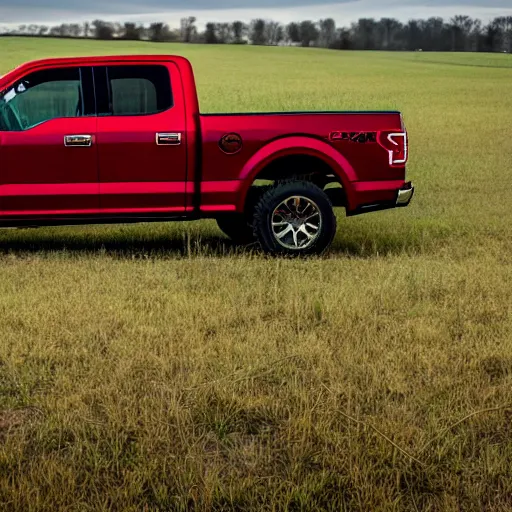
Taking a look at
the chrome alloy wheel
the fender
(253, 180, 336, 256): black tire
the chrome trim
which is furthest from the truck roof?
the chrome trim

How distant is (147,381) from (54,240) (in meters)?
5.87

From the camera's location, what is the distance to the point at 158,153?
879cm

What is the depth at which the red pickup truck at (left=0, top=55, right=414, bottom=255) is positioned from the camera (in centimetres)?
876

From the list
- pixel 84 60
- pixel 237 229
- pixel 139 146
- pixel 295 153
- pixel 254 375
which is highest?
pixel 84 60

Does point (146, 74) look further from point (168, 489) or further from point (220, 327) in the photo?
point (168, 489)

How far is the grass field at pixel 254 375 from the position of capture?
13.1 ft

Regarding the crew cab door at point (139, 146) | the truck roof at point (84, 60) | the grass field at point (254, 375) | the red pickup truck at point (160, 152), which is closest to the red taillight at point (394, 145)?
the red pickup truck at point (160, 152)

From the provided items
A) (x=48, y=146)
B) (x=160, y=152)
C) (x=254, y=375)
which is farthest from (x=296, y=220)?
(x=254, y=375)

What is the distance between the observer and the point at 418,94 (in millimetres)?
44938

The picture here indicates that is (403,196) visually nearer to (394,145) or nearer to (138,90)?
(394,145)

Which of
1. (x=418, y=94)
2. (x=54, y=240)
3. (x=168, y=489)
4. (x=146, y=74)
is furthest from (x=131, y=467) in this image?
(x=418, y=94)

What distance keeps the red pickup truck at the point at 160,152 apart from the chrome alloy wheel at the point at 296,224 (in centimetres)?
1

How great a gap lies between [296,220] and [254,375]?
13.4 ft

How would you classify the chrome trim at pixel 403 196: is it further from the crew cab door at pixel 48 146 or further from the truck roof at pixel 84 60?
the crew cab door at pixel 48 146
